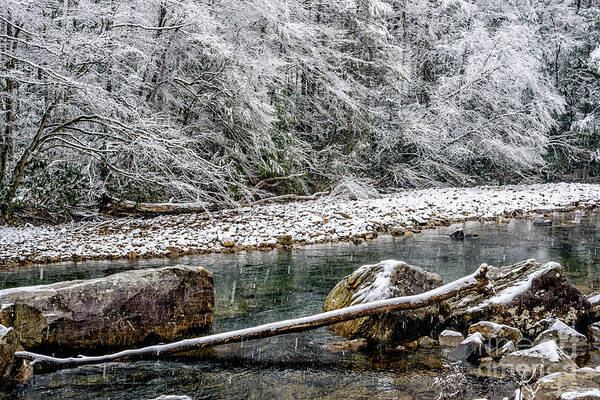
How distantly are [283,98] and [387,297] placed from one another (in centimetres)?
1121

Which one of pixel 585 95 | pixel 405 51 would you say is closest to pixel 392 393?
pixel 405 51

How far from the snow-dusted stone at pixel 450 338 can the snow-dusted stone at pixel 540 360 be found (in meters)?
0.55

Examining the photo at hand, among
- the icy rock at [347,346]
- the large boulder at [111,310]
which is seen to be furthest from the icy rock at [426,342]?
the large boulder at [111,310]

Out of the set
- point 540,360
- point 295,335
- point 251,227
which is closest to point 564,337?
point 540,360

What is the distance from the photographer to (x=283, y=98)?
49.4 ft

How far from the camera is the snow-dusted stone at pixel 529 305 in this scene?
188 inches

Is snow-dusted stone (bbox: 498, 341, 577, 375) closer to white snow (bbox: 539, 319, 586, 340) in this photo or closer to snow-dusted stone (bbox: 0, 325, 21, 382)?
white snow (bbox: 539, 319, 586, 340)

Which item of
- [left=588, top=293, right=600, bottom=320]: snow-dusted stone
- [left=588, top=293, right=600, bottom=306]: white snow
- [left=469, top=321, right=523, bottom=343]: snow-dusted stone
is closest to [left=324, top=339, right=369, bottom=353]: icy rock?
[left=469, top=321, right=523, bottom=343]: snow-dusted stone

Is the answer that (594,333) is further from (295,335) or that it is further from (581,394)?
(295,335)

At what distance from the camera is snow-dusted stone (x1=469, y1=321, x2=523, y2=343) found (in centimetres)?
452

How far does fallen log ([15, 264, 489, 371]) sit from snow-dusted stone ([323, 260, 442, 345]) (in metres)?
0.44

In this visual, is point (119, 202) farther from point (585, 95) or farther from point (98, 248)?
point (585, 95)

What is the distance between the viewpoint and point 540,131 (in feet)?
68.2

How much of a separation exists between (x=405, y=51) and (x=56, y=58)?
1366 centimetres
